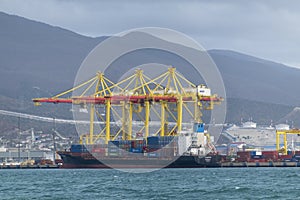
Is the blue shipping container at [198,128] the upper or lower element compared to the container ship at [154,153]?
upper

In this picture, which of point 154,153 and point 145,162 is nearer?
point 145,162

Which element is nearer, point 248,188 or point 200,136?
point 248,188

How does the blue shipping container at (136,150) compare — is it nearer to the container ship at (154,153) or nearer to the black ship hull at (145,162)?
the container ship at (154,153)

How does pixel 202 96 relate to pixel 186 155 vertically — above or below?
above

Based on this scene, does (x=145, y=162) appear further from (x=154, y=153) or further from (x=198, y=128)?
(x=198, y=128)

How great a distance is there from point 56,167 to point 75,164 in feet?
49.5

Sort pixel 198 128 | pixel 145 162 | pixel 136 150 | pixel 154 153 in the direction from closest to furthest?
pixel 145 162
pixel 154 153
pixel 136 150
pixel 198 128

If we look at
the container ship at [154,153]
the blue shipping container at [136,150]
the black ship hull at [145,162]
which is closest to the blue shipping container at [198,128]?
the container ship at [154,153]

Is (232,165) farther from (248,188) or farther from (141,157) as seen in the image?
(248,188)

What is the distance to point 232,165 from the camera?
134125 mm

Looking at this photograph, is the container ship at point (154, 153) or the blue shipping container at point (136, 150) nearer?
the container ship at point (154, 153)

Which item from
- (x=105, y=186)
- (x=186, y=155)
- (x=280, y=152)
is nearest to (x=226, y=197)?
(x=105, y=186)

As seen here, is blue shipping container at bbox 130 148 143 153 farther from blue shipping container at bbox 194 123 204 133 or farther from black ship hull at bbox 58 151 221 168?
blue shipping container at bbox 194 123 204 133

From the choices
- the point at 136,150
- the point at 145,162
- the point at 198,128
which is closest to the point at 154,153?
the point at 145,162
